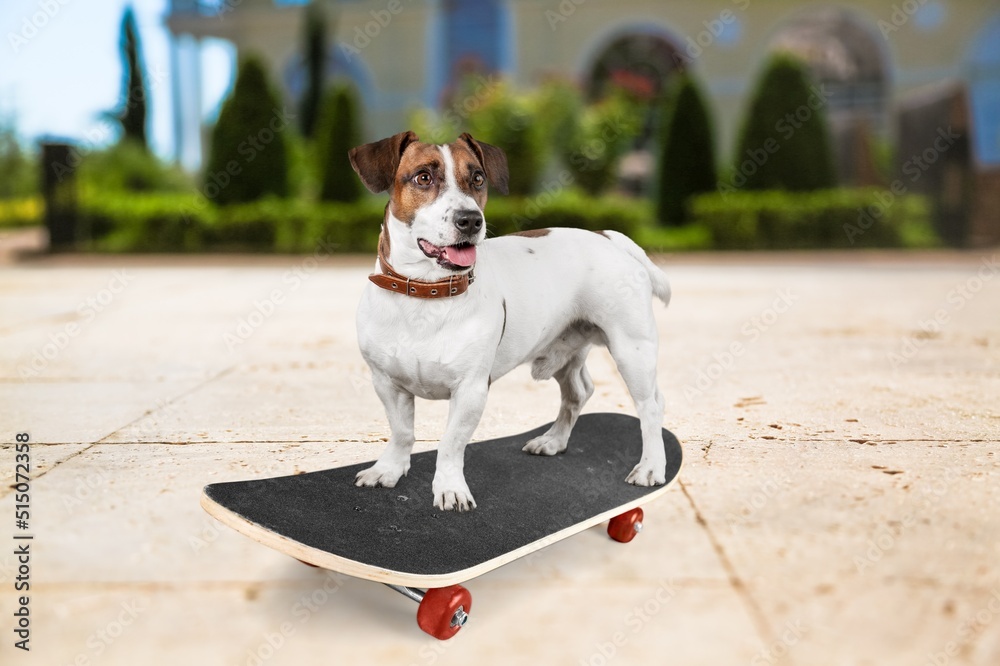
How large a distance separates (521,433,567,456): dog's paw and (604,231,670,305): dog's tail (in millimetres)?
677

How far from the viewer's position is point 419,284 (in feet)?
8.68

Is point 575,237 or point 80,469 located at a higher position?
point 575,237

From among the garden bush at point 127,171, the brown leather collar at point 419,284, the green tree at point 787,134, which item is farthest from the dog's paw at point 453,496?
the garden bush at point 127,171

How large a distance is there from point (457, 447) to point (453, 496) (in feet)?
0.50

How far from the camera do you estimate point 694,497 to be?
10.1ft

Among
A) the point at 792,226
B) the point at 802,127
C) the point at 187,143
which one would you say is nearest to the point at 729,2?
the point at 802,127

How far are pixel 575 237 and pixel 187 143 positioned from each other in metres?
24.2

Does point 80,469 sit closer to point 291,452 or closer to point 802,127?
point 291,452

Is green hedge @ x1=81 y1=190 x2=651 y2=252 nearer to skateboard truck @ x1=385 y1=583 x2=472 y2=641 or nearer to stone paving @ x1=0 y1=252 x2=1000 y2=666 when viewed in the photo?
stone paving @ x1=0 y1=252 x2=1000 y2=666

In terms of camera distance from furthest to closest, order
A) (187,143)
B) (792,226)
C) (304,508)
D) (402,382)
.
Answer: (187,143), (792,226), (402,382), (304,508)

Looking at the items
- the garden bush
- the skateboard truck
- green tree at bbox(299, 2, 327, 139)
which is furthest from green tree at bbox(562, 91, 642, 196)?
the skateboard truck

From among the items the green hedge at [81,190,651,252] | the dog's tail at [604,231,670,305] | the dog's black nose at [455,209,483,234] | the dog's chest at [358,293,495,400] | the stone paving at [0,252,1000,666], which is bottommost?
the green hedge at [81,190,651,252]

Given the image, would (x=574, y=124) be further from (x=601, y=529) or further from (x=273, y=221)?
(x=601, y=529)

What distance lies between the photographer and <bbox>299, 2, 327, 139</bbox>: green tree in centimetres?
2088
